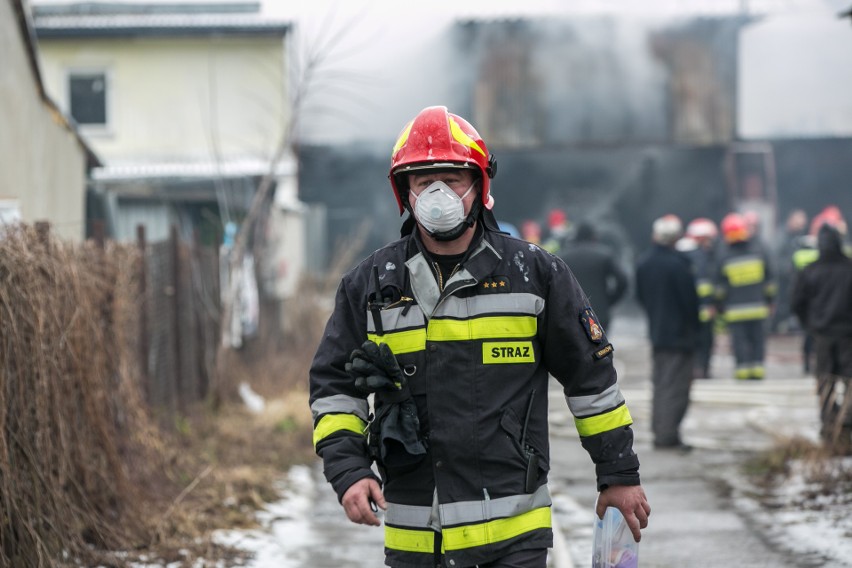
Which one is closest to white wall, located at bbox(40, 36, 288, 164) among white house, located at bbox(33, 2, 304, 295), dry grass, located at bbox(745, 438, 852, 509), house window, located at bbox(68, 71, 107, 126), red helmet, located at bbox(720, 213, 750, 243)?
white house, located at bbox(33, 2, 304, 295)

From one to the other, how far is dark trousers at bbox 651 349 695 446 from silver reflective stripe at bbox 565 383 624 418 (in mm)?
6448

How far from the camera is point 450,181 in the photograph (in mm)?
3721

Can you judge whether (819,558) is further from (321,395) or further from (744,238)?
(744,238)

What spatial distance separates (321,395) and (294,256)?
1534 centimetres

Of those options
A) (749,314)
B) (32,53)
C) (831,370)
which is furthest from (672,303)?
(32,53)

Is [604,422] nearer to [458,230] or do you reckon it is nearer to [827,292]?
[458,230]

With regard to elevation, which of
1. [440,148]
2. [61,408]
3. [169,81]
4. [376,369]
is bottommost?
[61,408]

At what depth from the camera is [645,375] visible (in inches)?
610

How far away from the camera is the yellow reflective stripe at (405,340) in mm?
3584

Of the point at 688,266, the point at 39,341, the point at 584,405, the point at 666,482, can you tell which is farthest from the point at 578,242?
the point at 584,405

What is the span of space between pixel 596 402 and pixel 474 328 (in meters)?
0.45

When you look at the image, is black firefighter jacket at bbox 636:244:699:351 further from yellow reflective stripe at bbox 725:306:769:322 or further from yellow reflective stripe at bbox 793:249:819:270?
yellow reflective stripe at bbox 793:249:819:270

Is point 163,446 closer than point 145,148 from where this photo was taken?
Yes

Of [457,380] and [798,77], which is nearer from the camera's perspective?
[457,380]
